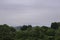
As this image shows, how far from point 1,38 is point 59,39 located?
2520 centimetres

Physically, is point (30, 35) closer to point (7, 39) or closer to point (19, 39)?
point (19, 39)

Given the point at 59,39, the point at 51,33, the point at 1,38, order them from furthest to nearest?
the point at 1,38 → the point at 51,33 → the point at 59,39

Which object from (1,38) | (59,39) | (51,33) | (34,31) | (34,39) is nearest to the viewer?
(59,39)

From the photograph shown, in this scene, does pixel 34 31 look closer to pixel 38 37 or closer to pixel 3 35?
pixel 38 37

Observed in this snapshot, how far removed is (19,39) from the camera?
4403 cm

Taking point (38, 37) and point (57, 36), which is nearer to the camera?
point (57, 36)

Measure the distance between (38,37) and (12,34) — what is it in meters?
21.2

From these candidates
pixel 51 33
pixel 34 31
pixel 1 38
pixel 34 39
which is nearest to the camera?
pixel 34 39

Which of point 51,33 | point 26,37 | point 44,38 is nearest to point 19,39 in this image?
point 26,37

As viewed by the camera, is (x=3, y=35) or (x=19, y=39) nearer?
(x=19, y=39)

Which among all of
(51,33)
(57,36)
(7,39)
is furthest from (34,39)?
(7,39)

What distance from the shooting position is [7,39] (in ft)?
200

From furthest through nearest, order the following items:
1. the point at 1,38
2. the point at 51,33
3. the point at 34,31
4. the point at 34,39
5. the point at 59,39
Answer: the point at 1,38 < the point at 51,33 < the point at 34,31 < the point at 34,39 < the point at 59,39

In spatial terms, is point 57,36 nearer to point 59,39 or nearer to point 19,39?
point 59,39
